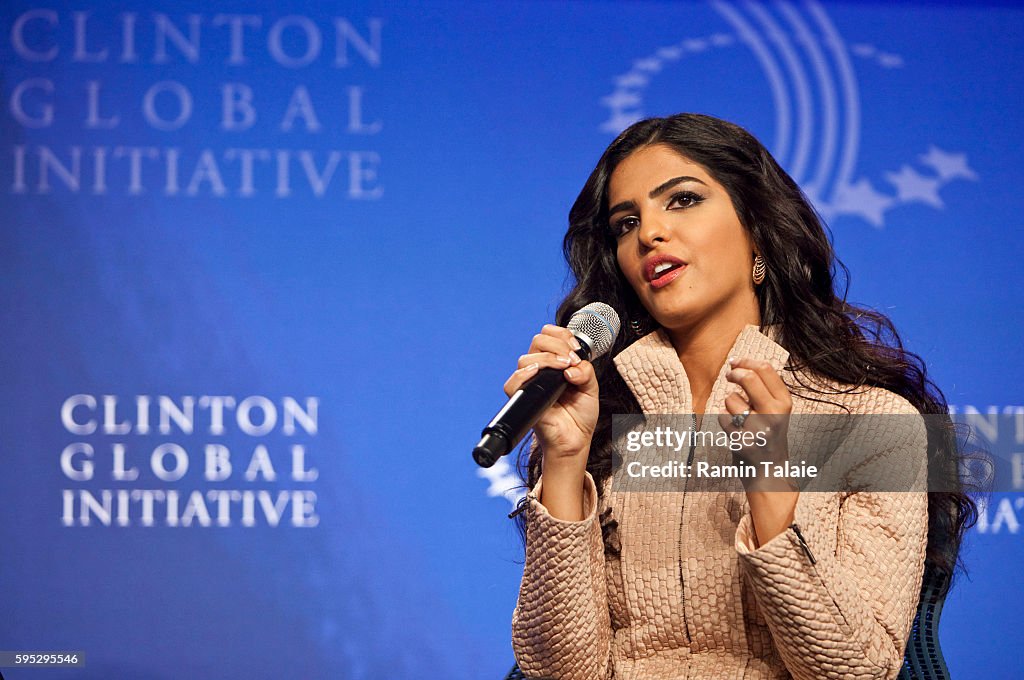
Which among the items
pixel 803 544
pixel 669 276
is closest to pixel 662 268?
pixel 669 276

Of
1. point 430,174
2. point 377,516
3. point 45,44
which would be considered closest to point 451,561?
point 377,516

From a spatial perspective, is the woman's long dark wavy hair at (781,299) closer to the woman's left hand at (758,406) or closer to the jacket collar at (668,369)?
the jacket collar at (668,369)

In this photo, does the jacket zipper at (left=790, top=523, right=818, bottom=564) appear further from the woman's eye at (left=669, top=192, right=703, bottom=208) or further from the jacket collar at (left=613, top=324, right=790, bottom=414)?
the woman's eye at (left=669, top=192, right=703, bottom=208)

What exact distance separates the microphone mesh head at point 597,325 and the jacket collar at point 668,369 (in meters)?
0.15

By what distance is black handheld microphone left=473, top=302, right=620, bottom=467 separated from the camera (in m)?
1.02

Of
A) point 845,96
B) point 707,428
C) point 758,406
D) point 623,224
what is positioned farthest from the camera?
point 845,96

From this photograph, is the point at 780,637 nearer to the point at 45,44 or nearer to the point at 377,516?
the point at 377,516

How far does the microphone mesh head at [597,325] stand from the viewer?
51.9 inches

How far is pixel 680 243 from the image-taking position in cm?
145

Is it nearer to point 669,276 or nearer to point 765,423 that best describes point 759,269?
point 669,276

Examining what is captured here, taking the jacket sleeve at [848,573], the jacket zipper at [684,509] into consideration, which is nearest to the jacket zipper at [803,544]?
the jacket sleeve at [848,573]

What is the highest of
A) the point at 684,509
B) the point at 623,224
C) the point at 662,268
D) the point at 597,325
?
the point at 623,224

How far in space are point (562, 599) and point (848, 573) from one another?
35 centimetres

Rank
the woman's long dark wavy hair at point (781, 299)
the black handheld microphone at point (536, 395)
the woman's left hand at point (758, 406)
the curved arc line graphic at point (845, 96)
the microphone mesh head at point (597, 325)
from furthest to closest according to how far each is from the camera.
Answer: the curved arc line graphic at point (845, 96) < the woman's long dark wavy hair at point (781, 299) < the microphone mesh head at point (597, 325) < the woman's left hand at point (758, 406) < the black handheld microphone at point (536, 395)
